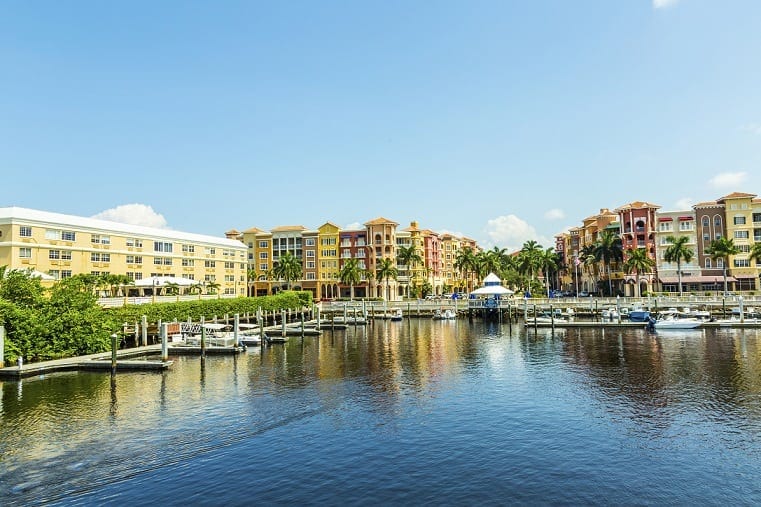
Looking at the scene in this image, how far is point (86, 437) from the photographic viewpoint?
26.2 metres

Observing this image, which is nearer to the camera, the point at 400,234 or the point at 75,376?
the point at 75,376

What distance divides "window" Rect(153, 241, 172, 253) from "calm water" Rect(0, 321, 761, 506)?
171 ft

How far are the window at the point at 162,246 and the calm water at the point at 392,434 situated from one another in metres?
52.0

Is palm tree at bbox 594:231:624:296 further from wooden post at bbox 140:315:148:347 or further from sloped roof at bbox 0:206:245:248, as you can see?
wooden post at bbox 140:315:148:347

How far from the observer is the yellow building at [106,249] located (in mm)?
70312

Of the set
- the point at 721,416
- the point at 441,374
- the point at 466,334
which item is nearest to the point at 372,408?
the point at 441,374

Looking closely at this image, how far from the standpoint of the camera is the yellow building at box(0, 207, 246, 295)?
70312 millimetres

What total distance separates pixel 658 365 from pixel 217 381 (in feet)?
124

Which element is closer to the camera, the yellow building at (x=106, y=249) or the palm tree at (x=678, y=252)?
the yellow building at (x=106, y=249)

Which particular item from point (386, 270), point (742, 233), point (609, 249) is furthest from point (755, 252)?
point (386, 270)

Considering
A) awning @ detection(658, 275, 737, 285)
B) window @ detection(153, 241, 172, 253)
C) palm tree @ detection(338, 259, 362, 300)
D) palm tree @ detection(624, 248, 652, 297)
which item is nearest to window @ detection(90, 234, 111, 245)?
window @ detection(153, 241, 172, 253)

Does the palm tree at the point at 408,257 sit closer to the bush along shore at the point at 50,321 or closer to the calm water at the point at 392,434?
the bush along shore at the point at 50,321

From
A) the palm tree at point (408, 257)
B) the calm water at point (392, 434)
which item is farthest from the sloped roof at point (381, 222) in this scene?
the calm water at point (392, 434)

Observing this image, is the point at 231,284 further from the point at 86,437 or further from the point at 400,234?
the point at 86,437
